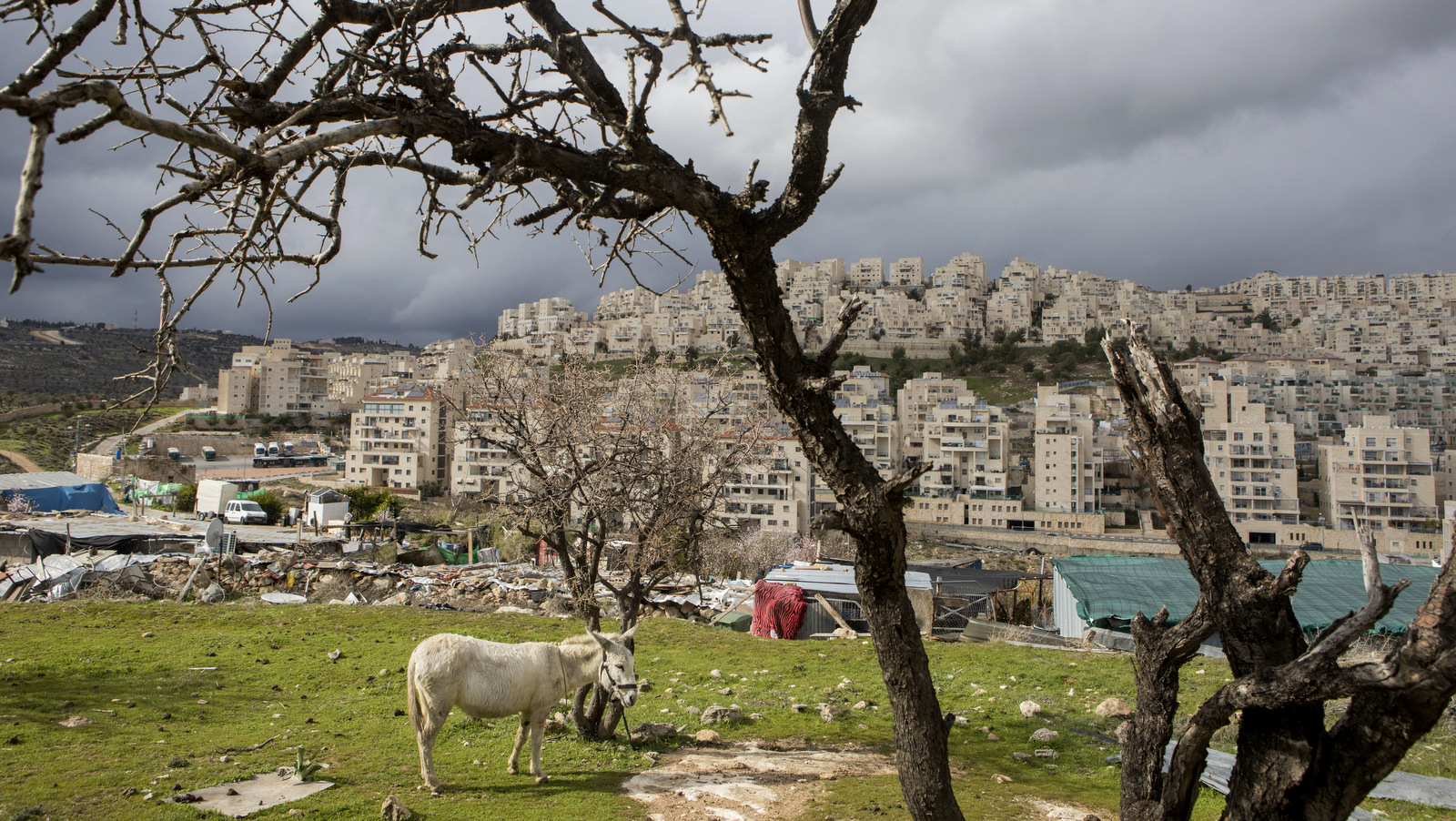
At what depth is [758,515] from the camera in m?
62.4

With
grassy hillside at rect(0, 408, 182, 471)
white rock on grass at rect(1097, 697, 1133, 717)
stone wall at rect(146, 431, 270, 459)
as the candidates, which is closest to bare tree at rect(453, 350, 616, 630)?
white rock on grass at rect(1097, 697, 1133, 717)

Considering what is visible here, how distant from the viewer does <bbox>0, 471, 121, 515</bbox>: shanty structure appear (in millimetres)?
29641

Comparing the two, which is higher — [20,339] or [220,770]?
[20,339]

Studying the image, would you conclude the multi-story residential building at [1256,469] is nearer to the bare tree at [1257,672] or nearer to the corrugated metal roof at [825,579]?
the corrugated metal roof at [825,579]

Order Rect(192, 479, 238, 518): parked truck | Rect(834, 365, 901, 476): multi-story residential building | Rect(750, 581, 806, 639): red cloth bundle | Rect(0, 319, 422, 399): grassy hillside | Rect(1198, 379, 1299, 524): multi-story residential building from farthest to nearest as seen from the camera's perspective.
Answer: Rect(0, 319, 422, 399): grassy hillside, Rect(834, 365, 901, 476): multi-story residential building, Rect(1198, 379, 1299, 524): multi-story residential building, Rect(192, 479, 238, 518): parked truck, Rect(750, 581, 806, 639): red cloth bundle

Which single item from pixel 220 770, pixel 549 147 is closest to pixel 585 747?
pixel 220 770

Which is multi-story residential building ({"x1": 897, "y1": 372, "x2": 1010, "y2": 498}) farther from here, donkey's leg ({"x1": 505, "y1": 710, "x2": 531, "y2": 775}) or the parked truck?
donkey's leg ({"x1": 505, "y1": 710, "x2": 531, "y2": 775})

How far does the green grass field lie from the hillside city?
3.58 meters

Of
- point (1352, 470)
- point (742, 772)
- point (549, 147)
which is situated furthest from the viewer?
point (1352, 470)

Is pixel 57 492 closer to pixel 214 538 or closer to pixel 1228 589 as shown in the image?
pixel 214 538

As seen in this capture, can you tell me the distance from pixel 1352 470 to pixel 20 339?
195m

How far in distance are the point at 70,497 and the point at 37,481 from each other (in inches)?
75.7

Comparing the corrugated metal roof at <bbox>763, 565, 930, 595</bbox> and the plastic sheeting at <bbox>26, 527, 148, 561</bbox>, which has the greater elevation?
the plastic sheeting at <bbox>26, 527, 148, 561</bbox>

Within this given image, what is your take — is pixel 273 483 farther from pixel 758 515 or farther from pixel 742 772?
pixel 742 772
